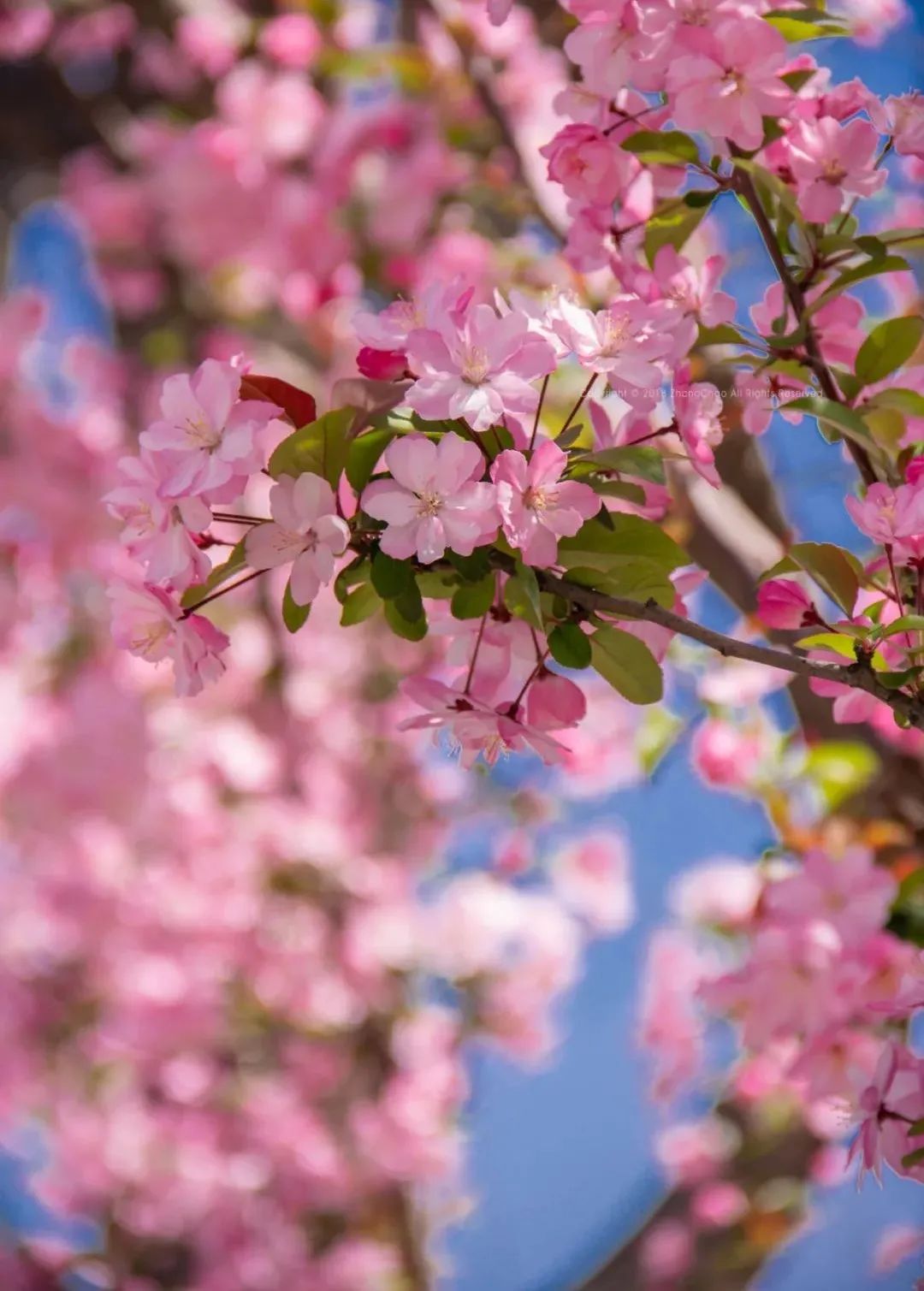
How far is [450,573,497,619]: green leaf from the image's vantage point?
55 centimetres

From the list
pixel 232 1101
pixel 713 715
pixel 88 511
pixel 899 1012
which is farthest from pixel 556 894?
pixel 899 1012

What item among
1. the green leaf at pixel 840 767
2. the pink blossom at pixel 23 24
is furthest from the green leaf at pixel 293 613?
the pink blossom at pixel 23 24

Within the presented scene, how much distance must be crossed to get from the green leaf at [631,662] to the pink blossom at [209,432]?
18cm

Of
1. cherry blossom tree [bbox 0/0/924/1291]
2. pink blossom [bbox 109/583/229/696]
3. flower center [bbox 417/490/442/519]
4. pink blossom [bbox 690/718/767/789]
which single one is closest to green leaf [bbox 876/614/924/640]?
cherry blossom tree [bbox 0/0/924/1291]

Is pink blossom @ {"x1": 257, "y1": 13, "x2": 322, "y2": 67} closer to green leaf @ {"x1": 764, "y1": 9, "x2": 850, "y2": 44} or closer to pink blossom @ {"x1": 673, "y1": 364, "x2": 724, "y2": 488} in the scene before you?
green leaf @ {"x1": 764, "y1": 9, "x2": 850, "y2": 44}

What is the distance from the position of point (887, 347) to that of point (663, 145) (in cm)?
17

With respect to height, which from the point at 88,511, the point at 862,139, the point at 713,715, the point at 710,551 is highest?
the point at 862,139


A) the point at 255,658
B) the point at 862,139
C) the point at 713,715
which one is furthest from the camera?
the point at 255,658

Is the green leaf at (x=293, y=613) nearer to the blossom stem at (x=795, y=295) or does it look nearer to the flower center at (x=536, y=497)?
the flower center at (x=536, y=497)

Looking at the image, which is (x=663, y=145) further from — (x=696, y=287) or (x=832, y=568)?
(x=832, y=568)

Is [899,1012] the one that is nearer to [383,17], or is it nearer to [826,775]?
[826,775]

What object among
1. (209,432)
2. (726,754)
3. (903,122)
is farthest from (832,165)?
(726,754)

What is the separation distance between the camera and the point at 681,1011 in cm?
251

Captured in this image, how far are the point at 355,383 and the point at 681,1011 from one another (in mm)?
2197
